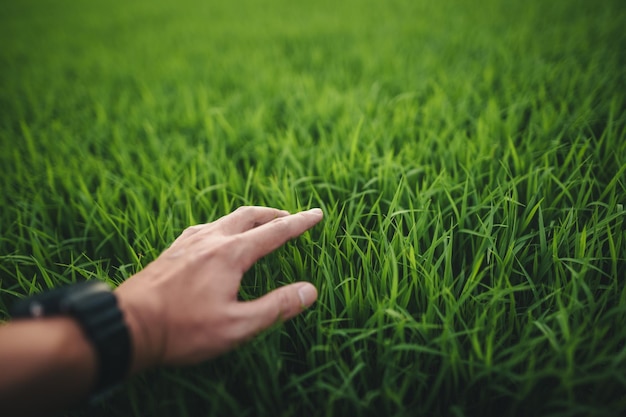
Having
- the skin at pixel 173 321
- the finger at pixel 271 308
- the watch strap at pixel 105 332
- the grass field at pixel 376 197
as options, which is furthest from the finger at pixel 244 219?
the watch strap at pixel 105 332

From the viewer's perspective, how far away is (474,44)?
3.13 metres

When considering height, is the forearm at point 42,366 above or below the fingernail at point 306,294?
above

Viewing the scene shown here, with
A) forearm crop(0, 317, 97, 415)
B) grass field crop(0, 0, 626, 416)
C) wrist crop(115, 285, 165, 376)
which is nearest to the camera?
forearm crop(0, 317, 97, 415)

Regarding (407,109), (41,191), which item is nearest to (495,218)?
(407,109)

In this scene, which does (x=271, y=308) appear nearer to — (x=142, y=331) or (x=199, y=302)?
(x=199, y=302)

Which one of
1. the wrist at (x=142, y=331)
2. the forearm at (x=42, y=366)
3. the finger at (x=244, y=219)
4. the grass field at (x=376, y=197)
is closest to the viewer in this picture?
the forearm at (x=42, y=366)

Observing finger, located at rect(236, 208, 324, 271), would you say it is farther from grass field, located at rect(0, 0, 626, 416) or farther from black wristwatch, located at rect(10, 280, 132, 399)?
black wristwatch, located at rect(10, 280, 132, 399)

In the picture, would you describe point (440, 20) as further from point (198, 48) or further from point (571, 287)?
point (571, 287)

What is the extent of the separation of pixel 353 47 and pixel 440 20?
4.91 feet

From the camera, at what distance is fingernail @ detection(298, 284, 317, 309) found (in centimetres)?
86

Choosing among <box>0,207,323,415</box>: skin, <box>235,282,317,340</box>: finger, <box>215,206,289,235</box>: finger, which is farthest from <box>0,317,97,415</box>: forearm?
<box>215,206,289,235</box>: finger

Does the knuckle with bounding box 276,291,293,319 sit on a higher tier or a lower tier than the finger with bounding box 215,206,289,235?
lower

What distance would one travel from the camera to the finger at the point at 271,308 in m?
0.79

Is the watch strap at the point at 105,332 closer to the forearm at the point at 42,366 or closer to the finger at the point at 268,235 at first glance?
the forearm at the point at 42,366
